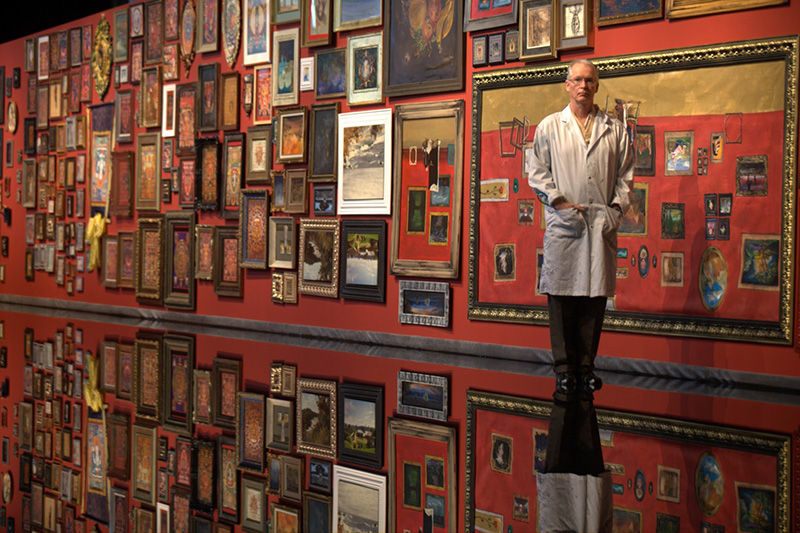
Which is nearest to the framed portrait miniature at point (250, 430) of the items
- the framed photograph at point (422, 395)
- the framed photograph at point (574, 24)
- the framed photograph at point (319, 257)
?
the framed photograph at point (422, 395)

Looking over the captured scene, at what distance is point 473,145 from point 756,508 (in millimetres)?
4844

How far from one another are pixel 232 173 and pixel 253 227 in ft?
2.60

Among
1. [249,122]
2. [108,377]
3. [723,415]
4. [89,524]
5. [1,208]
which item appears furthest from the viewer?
[1,208]

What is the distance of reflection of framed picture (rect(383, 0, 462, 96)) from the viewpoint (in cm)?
796

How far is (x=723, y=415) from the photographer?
5219 millimetres

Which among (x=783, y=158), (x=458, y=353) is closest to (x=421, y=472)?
(x=458, y=353)

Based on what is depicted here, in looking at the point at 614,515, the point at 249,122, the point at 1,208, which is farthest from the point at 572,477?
the point at 1,208

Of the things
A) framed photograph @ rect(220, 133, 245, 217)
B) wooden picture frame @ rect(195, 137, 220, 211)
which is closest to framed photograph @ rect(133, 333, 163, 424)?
framed photograph @ rect(220, 133, 245, 217)

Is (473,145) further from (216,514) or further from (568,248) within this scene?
(216,514)

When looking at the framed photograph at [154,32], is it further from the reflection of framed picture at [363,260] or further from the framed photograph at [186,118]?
the reflection of framed picture at [363,260]

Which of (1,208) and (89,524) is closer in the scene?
(89,524)

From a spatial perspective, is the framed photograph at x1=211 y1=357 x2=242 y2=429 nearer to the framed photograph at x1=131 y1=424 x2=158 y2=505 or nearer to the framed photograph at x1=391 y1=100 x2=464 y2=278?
the framed photograph at x1=131 y1=424 x2=158 y2=505

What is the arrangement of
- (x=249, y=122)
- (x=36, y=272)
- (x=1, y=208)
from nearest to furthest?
(x=249, y=122) → (x=36, y=272) → (x=1, y=208)

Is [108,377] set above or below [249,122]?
below
